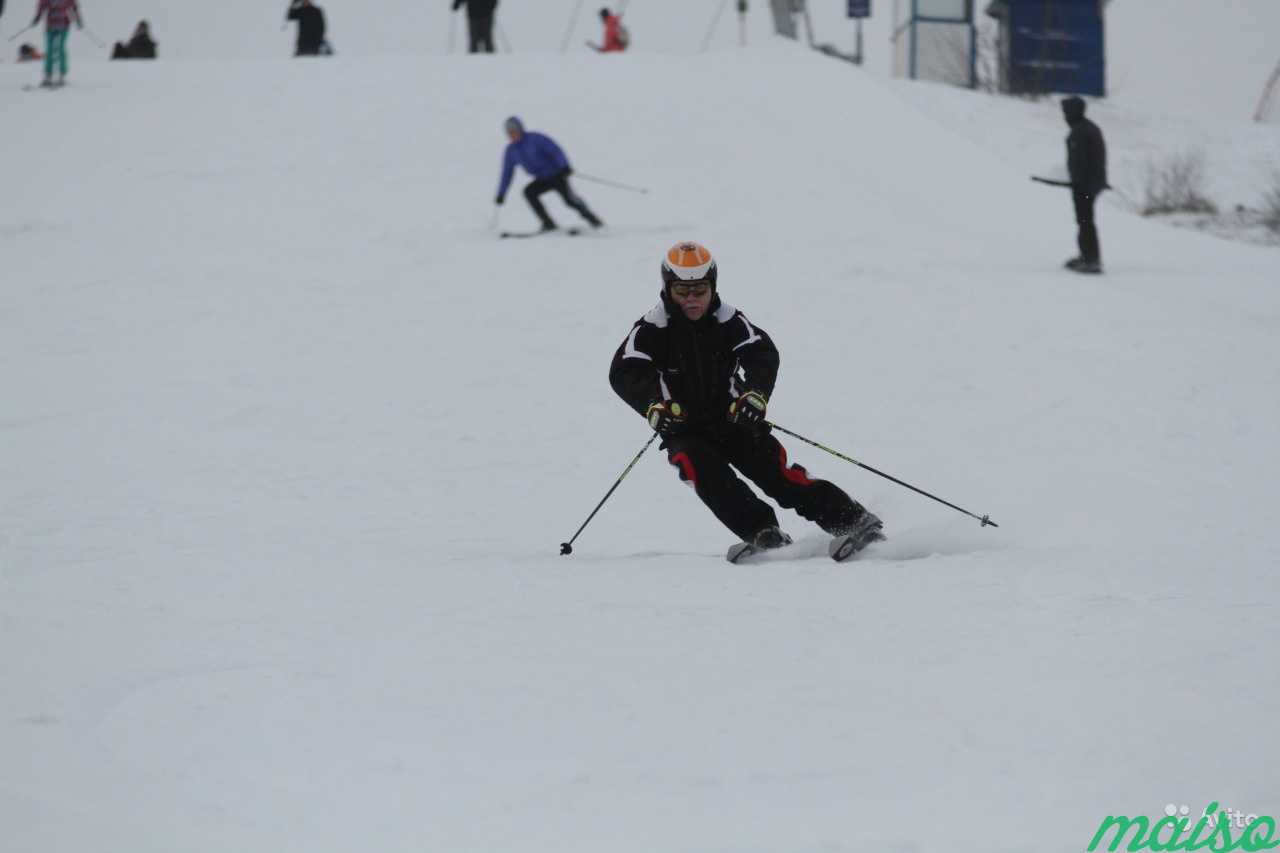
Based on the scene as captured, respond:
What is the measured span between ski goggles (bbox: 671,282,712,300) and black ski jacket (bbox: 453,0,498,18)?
19984 mm

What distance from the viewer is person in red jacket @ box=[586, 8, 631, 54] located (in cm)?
2777

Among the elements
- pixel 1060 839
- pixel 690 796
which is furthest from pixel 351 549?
pixel 1060 839

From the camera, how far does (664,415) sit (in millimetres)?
6504

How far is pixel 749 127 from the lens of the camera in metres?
20.9

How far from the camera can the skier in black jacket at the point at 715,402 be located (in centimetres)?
654

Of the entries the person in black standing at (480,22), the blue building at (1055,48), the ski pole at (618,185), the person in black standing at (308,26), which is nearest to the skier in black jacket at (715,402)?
the ski pole at (618,185)

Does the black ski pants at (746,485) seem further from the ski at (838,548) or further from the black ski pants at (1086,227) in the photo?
the black ski pants at (1086,227)

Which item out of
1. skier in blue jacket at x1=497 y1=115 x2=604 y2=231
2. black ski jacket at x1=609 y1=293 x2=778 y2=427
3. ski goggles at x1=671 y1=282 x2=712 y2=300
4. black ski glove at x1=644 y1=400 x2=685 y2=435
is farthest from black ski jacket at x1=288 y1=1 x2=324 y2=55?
black ski glove at x1=644 y1=400 x2=685 y2=435

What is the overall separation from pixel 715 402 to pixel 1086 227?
8628 mm

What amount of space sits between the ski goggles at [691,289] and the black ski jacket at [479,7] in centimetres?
1998

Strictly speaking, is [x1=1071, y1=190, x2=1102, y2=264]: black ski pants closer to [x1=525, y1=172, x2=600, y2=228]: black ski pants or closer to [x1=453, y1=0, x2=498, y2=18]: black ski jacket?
[x1=525, y1=172, x2=600, y2=228]: black ski pants

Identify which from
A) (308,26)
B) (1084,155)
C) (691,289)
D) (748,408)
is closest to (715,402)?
(748,408)

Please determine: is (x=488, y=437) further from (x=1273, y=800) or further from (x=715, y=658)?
(x=1273, y=800)

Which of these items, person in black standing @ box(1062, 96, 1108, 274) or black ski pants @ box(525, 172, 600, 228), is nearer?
Result: person in black standing @ box(1062, 96, 1108, 274)
